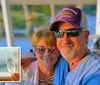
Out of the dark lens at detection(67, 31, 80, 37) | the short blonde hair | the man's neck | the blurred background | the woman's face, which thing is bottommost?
the man's neck

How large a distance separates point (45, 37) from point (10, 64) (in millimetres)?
323

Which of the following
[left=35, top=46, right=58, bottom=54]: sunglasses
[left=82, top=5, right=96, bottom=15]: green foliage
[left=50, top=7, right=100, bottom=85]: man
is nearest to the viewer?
[left=50, top=7, right=100, bottom=85]: man

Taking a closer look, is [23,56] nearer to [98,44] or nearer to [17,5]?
[98,44]

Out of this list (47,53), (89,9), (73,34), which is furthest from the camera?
(89,9)

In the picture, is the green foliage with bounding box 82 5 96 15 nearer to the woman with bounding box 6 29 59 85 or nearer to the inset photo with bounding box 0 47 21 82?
the woman with bounding box 6 29 59 85

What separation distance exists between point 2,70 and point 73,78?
25.8 inches

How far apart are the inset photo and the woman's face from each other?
14 centimetres

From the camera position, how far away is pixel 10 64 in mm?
2018

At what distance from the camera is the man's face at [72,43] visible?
1.60 metres

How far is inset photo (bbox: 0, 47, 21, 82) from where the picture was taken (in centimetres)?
198

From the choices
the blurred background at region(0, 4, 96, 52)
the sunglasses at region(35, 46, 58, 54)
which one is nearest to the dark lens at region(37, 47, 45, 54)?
the sunglasses at region(35, 46, 58, 54)

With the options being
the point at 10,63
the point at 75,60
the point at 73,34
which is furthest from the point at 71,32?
the point at 10,63

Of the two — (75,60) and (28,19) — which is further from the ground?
(28,19)

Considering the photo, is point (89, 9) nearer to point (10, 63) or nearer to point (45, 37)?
point (45, 37)
